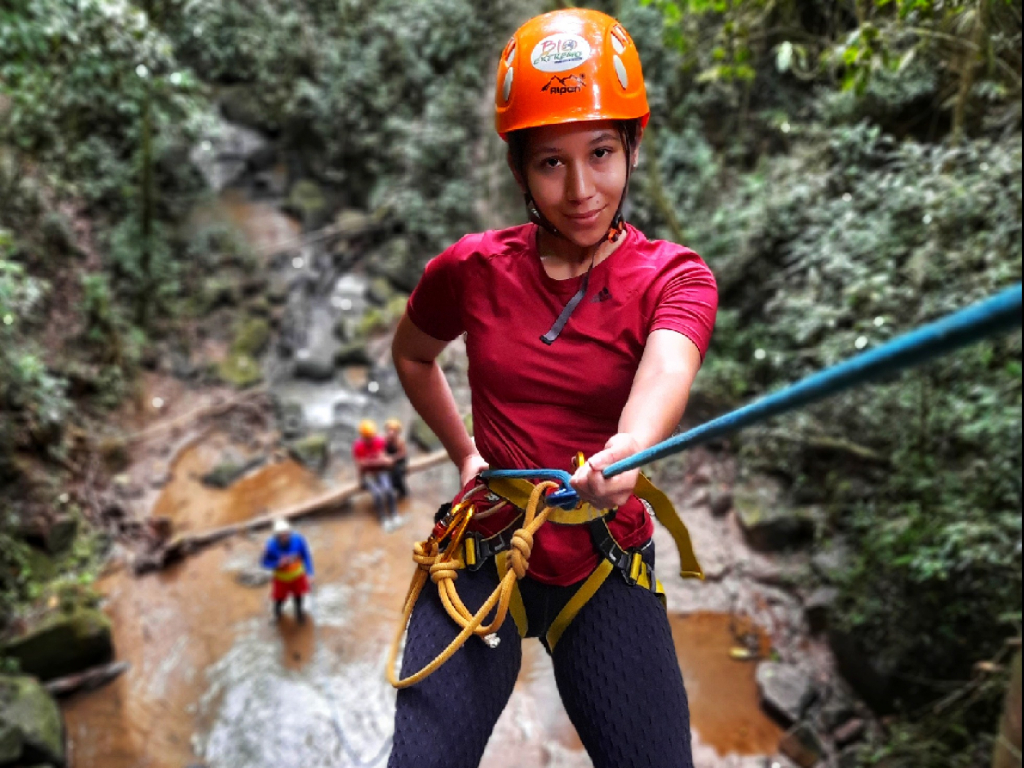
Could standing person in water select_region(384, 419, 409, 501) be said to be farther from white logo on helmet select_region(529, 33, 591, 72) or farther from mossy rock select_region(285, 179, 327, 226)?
mossy rock select_region(285, 179, 327, 226)

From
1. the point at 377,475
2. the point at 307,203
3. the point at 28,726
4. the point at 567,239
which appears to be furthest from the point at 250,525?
the point at 307,203

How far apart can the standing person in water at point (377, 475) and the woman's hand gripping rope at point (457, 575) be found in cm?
540

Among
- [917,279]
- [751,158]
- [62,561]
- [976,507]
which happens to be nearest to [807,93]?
[751,158]

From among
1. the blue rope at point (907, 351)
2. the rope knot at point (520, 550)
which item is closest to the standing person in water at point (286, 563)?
the rope knot at point (520, 550)

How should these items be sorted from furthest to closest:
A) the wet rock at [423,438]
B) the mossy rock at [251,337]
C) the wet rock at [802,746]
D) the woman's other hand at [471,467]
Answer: the mossy rock at [251,337] < the wet rock at [423,438] < the wet rock at [802,746] < the woman's other hand at [471,467]

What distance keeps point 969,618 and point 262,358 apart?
945 cm

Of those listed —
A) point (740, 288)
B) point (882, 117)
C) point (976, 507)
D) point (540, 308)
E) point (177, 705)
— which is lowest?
point (177, 705)

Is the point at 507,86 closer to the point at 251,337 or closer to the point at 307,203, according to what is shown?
the point at 251,337

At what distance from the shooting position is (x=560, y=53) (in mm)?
1345

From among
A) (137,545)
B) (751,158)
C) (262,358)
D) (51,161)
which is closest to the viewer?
(137,545)

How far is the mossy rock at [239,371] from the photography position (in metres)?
10.0

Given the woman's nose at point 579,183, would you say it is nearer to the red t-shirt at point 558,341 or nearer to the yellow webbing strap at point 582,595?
the red t-shirt at point 558,341

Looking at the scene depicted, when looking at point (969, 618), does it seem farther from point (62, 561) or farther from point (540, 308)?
point (62, 561)

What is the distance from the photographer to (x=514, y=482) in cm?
141
